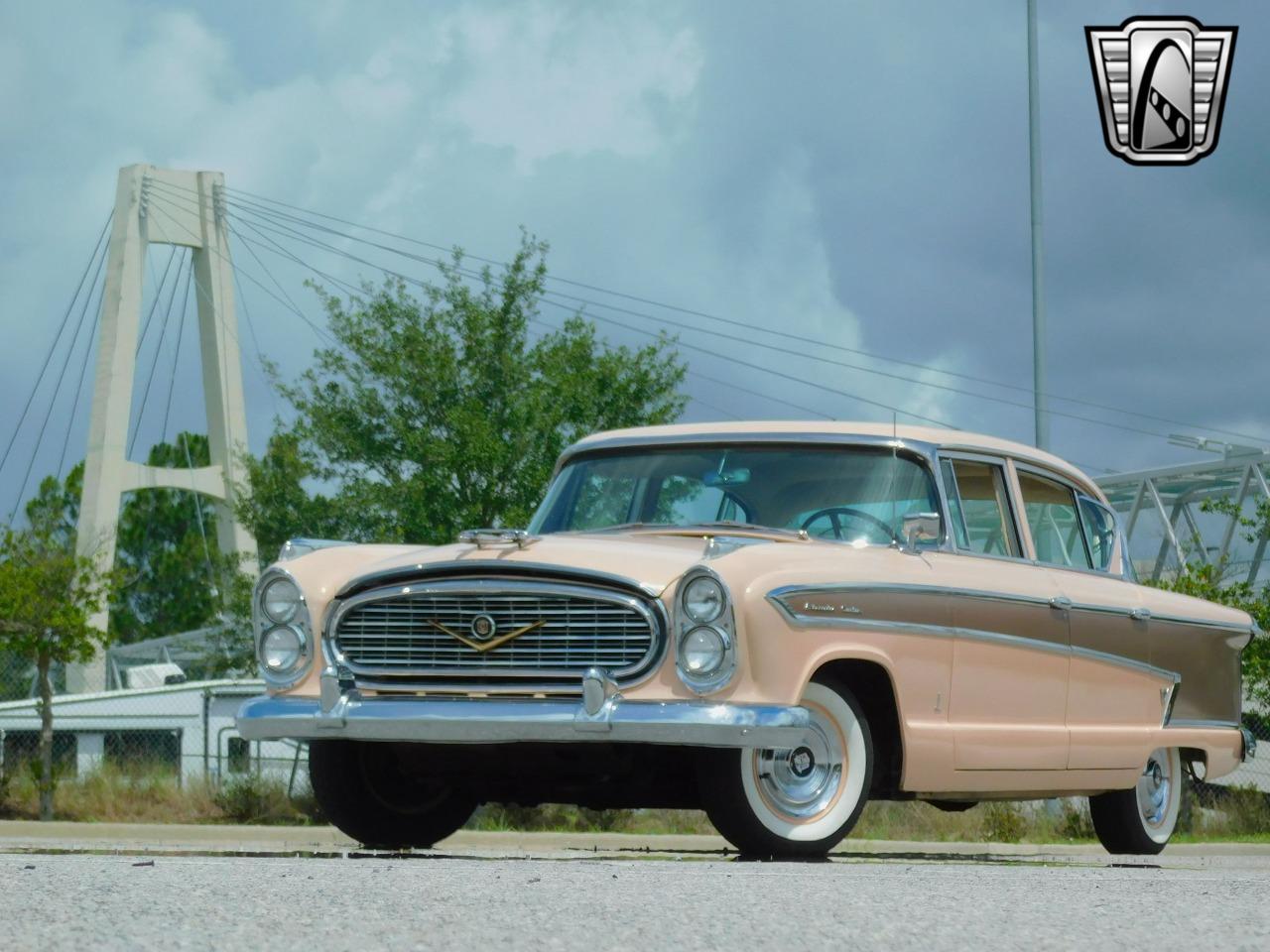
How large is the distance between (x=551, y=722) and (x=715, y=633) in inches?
26.4

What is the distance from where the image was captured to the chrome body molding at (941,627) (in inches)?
297

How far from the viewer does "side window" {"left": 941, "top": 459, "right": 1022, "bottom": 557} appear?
29.6 feet

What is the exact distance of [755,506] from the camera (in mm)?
8727

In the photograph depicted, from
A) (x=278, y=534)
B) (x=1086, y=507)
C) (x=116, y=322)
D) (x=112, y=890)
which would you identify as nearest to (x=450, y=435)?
(x=278, y=534)

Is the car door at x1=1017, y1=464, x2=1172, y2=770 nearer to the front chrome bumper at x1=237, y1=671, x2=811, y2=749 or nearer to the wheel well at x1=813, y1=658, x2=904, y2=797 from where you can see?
the wheel well at x1=813, y1=658, x2=904, y2=797

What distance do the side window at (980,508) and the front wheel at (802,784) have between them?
144 centimetres

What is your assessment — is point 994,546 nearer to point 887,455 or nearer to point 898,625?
point 887,455

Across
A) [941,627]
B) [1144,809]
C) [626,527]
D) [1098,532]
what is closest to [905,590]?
[941,627]

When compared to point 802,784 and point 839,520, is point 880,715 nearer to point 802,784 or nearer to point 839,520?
point 802,784

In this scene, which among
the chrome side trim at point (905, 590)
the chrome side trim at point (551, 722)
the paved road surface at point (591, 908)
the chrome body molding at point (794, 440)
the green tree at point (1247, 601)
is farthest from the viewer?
the green tree at point (1247, 601)

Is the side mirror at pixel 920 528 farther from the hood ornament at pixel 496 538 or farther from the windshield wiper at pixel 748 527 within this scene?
the hood ornament at pixel 496 538

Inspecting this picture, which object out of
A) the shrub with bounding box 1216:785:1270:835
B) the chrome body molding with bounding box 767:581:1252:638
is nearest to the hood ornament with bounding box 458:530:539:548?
the chrome body molding with bounding box 767:581:1252:638

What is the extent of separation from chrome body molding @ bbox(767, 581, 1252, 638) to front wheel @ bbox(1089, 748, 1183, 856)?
0.67 meters

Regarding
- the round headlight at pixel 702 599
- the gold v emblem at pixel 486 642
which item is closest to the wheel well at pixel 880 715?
the round headlight at pixel 702 599
